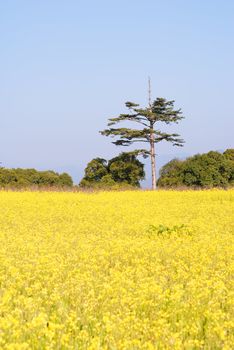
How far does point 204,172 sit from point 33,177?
1969 centimetres

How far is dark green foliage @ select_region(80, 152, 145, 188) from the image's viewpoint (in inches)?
1895

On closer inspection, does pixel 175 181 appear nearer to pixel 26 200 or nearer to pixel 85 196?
pixel 85 196

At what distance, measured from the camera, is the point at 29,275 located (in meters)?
8.68

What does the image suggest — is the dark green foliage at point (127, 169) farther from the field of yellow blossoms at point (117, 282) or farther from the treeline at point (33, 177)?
the field of yellow blossoms at point (117, 282)

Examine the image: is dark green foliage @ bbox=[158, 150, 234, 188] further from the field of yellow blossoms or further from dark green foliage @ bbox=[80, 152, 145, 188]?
the field of yellow blossoms

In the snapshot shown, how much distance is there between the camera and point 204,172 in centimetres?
4453

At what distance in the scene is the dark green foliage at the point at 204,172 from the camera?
44500 millimetres

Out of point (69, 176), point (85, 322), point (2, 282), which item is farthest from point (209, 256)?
point (69, 176)

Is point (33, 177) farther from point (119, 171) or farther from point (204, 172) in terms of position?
point (204, 172)

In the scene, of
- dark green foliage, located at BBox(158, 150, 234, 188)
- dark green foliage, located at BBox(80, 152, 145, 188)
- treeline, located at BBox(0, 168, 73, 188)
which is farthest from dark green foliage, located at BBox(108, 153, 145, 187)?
treeline, located at BBox(0, 168, 73, 188)

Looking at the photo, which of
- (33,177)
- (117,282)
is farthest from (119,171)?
(117,282)

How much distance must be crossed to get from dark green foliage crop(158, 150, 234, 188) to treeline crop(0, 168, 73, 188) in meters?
11.8

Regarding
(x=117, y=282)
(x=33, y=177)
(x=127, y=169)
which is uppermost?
(x=127, y=169)

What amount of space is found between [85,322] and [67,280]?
7.27 feet
